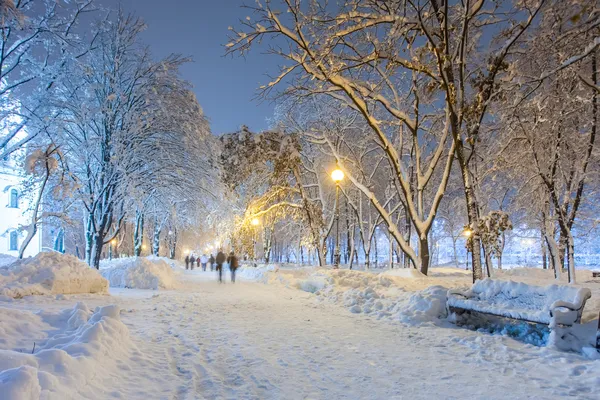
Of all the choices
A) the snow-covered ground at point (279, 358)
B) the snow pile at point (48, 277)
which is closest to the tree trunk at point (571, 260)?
the snow-covered ground at point (279, 358)

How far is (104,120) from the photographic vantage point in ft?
58.4

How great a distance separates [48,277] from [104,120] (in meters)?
10.8

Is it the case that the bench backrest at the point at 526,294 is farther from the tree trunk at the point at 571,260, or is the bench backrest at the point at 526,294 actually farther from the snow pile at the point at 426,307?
the tree trunk at the point at 571,260

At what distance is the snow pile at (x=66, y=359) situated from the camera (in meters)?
2.57

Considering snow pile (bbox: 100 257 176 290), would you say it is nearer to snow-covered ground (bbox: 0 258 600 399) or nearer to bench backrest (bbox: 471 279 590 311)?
snow-covered ground (bbox: 0 258 600 399)

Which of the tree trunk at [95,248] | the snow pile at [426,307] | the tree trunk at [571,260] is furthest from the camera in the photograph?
the tree trunk at [95,248]

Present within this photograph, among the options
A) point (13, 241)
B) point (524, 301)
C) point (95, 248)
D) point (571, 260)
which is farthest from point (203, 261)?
point (524, 301)

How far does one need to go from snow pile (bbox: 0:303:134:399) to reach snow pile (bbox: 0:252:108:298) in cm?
427

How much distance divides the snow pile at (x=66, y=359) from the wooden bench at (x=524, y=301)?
5.53m

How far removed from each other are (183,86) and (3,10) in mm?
13557

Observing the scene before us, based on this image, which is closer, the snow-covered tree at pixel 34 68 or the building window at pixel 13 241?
the snow-covered tree at pixel 34 68

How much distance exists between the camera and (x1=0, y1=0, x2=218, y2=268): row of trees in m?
16.1

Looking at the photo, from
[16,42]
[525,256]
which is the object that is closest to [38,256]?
[16,42]

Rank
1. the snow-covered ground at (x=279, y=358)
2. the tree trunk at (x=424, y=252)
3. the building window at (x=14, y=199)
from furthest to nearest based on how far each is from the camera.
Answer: the building window at (x=14, y=199) → the tree trunk at (x=424, y=252) → the snow-covered ground at (x=279, y=358)
